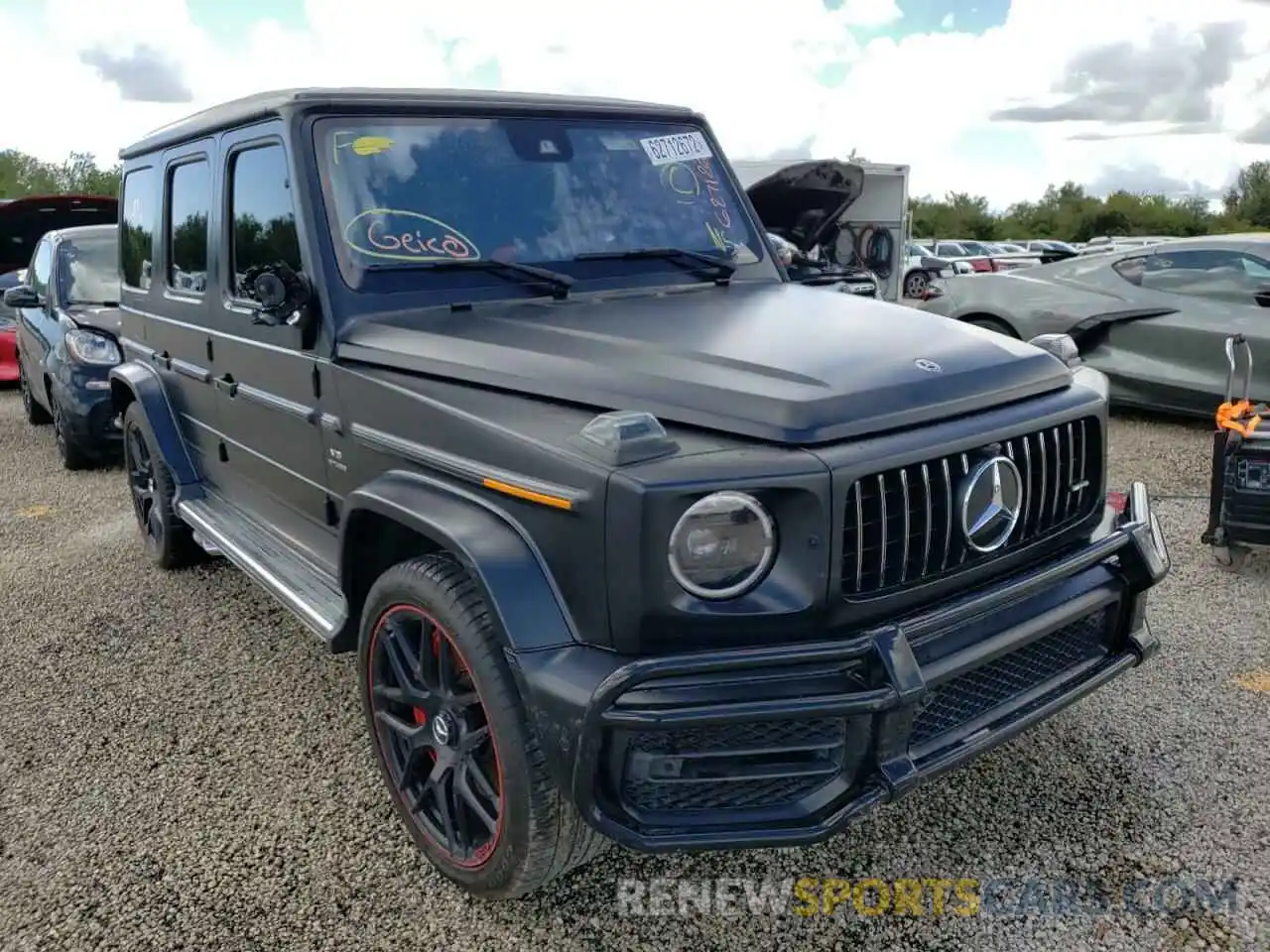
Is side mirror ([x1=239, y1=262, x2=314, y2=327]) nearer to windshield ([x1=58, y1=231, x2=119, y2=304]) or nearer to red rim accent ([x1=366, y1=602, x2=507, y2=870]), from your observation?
red rim accent ([x1=366, y1=602, x2=507, y2=870])

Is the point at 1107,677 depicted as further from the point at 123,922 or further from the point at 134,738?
the point at 134,738

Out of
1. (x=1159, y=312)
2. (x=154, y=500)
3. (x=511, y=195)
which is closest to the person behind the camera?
(x=511, y=195)

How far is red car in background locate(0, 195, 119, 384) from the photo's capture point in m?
9.54

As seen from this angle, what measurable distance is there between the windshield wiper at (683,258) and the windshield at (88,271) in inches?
226

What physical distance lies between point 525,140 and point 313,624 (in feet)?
5.39

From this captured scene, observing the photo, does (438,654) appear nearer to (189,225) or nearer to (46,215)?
(189,225)

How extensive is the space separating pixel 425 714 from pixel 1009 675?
143 centimetres

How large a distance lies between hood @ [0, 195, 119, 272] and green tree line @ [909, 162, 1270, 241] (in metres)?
52.5

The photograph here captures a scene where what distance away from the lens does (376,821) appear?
9.78 ft

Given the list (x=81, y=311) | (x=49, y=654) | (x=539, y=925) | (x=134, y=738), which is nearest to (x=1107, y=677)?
(x=539, y=925)

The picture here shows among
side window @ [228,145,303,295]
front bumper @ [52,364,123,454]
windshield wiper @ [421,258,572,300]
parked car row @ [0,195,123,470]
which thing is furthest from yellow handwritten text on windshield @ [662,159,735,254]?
front bumper @ [52,364,123,454]

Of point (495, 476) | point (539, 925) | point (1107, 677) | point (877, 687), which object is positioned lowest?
point (539, 925)

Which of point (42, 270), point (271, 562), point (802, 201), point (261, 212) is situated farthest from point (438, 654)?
point (802, 201)

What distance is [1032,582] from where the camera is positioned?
2.43 metres
